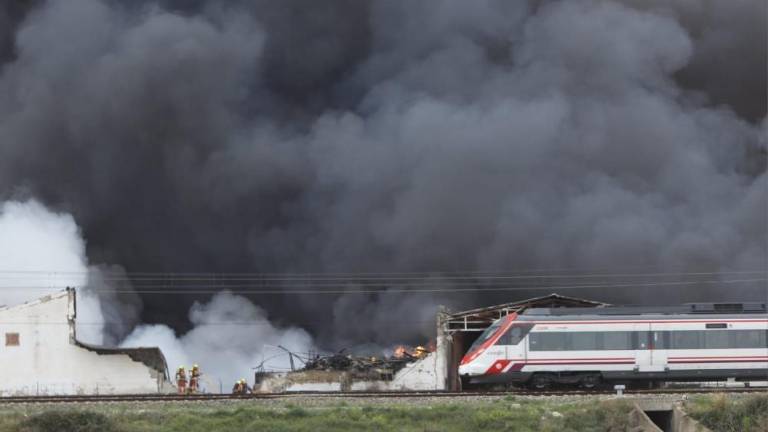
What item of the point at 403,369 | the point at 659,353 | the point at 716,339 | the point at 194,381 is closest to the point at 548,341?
the point at 659,353

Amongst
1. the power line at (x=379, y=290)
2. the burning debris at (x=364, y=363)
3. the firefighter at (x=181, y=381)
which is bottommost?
the firefighter at (x=181, y=381)

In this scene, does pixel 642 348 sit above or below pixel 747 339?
below

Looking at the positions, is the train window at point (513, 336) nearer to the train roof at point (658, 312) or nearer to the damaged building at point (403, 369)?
the train roof at point (658, 312)

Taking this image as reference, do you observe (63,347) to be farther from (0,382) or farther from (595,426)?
(595,426)

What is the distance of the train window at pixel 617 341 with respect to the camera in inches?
1330

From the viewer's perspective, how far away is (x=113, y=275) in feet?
153

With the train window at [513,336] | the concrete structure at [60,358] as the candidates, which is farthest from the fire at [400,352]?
the concrete structure at [60,358]

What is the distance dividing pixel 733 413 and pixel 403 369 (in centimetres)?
1338

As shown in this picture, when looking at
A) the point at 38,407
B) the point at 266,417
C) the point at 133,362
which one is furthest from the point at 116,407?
the point at 133,362

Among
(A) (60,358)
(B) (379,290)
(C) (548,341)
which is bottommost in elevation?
(C) (548,341)

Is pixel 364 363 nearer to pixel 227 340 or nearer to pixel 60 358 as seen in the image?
pixel 227 340

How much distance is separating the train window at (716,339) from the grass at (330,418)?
760cm

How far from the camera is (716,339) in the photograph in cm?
3391

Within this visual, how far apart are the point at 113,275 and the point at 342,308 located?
27.9ft
